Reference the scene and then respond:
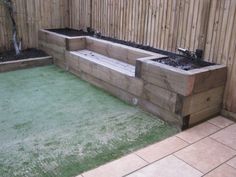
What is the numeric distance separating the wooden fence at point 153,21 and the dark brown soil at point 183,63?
0.14 m

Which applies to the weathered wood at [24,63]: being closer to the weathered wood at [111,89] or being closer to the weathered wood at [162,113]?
the weathered wood at [111,89]

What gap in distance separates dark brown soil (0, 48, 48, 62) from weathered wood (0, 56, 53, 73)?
0.18 m

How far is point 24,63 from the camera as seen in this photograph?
479cm

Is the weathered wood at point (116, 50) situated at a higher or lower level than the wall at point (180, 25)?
lower

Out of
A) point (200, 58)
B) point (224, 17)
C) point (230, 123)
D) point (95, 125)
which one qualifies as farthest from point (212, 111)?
A: point (95, 125)

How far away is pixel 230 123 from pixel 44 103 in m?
2.26

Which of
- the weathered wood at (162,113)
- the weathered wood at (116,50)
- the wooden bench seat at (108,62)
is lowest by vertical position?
the weathered wood at (162,113)

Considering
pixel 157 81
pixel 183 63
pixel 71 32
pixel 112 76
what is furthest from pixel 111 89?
pixel 71 32

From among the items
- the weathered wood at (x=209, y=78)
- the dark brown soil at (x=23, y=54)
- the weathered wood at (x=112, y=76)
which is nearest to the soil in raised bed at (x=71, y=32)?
the dark brown soil at (x=23, y=54)

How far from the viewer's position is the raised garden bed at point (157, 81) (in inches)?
106

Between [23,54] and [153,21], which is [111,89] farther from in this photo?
[23,54]

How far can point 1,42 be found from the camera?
5055mm

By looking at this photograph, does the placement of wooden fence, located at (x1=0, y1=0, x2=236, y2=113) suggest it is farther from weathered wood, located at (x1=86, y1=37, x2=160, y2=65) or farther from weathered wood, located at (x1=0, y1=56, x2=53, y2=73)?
weathered wood, located at (x1=0, y1=56, x2=53, y2=73)

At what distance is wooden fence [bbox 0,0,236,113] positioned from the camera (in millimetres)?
2939
